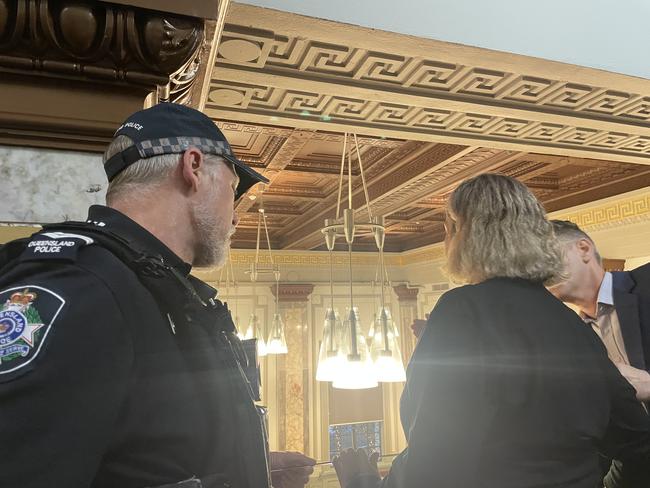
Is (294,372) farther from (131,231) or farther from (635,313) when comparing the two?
(131,231)

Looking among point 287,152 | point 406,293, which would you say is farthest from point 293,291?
point 287,152

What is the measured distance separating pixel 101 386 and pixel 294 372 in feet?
22.4

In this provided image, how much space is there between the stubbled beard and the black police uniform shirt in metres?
0.12

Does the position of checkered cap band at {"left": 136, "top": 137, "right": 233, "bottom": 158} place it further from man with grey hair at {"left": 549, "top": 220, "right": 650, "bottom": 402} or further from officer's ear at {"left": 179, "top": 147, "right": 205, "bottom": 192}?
man with grey hair at {"left": 549, "top": 220, "right": 650, "bottom": 402}

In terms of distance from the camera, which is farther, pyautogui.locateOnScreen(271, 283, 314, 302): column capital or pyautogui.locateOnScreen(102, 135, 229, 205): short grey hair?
pyautogui.locateOnScreen(271, 283, 314, 302): column capital

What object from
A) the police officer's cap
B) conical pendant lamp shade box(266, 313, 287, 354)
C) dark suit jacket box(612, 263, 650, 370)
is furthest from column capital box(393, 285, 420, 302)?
the police officer's cap

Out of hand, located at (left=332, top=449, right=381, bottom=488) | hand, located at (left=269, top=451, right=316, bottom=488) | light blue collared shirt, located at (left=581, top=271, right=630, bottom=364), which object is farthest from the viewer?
light blue collared shirt, located at (left=581, top=271, right=630, bottom=364)

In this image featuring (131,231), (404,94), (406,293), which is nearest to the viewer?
(131,231)

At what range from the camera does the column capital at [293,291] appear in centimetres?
692

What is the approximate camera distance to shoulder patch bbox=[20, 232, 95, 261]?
427mm

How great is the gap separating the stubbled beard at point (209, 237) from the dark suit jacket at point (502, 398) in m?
0.42

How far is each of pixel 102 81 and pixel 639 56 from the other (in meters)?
1.56

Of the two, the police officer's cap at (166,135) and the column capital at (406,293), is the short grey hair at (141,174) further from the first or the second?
the column capital at (406,293)

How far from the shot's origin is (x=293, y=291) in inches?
274
